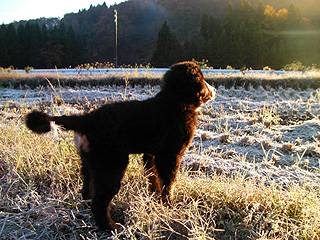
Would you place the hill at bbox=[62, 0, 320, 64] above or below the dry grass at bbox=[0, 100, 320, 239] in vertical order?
above

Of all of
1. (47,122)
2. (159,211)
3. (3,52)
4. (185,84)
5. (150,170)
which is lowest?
(159,211)

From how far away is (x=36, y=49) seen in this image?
4894cm

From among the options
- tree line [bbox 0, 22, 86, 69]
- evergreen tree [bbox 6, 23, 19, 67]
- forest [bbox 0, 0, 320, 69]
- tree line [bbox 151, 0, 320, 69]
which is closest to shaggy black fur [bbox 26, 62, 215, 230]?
forest [bbox 0, 0, 320, 69]

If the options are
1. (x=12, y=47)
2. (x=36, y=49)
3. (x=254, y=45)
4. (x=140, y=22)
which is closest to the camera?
(x=254, y=45)

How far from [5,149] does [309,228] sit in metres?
3.52

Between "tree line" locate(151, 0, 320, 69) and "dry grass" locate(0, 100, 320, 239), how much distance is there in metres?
36.1

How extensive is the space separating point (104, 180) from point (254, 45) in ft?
146

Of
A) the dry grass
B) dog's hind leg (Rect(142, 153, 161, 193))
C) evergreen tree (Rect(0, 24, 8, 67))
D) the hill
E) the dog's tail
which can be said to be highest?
the hill

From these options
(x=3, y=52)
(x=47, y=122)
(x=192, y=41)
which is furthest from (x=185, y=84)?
(x=3, y=52)

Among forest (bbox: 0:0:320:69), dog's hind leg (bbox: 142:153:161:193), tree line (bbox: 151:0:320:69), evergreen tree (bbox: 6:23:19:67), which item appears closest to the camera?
dog's hind leg (bbox: 142:153:161:193)

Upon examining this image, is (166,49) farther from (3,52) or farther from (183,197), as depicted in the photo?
(183,197)

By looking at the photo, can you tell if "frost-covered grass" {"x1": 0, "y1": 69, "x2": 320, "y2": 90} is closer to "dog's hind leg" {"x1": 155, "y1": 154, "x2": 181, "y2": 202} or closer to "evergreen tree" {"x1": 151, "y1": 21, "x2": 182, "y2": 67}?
"dog's hind leg" {"x1": 155, "y1": 154, "x2": 181, "y2": 202}

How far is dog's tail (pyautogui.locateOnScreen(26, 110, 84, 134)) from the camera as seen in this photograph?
1773 millimetres

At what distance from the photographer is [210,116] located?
226 inches
